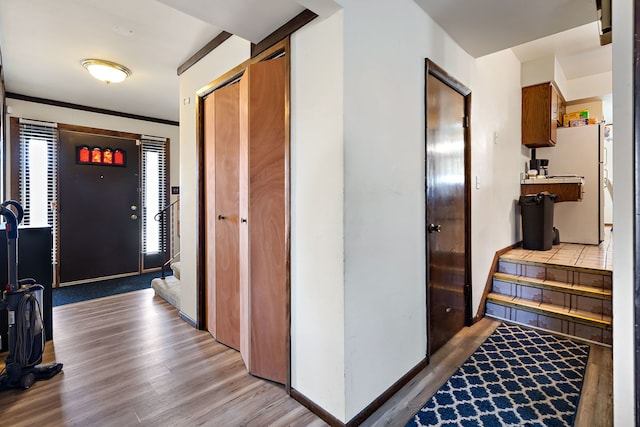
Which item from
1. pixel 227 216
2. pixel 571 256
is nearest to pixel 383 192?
pixel 227 216

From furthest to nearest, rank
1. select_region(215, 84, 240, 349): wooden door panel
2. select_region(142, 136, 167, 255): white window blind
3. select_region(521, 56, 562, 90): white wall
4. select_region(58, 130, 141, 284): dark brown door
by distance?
select_region(142, 136, 167, 255): white window blind → select_region(58, 130, 141, 284): dark brown door → select_region(521, 56, 562, 90): white wall → select_region(215, 84, 240, 349): wooden door panel

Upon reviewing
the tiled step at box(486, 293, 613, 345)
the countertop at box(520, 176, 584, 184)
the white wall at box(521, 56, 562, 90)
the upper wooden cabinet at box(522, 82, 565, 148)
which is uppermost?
the white wall at box(521, 56, 562, 90)

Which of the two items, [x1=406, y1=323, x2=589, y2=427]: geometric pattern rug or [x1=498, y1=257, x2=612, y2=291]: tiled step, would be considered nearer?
[x1=406, y1=323, x2=589, y2=427]: geometric pattern rug

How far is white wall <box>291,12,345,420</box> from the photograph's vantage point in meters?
1.58

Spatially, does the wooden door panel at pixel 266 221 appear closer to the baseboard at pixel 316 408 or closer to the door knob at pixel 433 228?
the baseboard at pixel 316 408

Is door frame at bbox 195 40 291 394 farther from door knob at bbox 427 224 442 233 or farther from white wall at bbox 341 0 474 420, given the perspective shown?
door knob at bbox 427 224 442 233

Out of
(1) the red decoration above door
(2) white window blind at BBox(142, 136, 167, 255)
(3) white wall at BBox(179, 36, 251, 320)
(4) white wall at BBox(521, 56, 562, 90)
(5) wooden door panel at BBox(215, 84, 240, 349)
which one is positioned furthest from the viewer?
(2) white window blind at BBox(142, 136, 167, 255)

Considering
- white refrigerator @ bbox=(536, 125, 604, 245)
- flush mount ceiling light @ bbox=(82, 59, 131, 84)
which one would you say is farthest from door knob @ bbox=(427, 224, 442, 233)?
flush mount ceiling light @ bbox=(82, 59, 131, 84)

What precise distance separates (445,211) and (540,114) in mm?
2707

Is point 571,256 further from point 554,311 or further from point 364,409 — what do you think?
point 364,409

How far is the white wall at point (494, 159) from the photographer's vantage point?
2959 mm

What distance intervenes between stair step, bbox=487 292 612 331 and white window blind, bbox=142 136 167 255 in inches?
192

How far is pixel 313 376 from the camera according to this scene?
68.5 inches

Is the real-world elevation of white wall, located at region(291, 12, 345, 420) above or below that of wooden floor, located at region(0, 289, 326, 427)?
above
